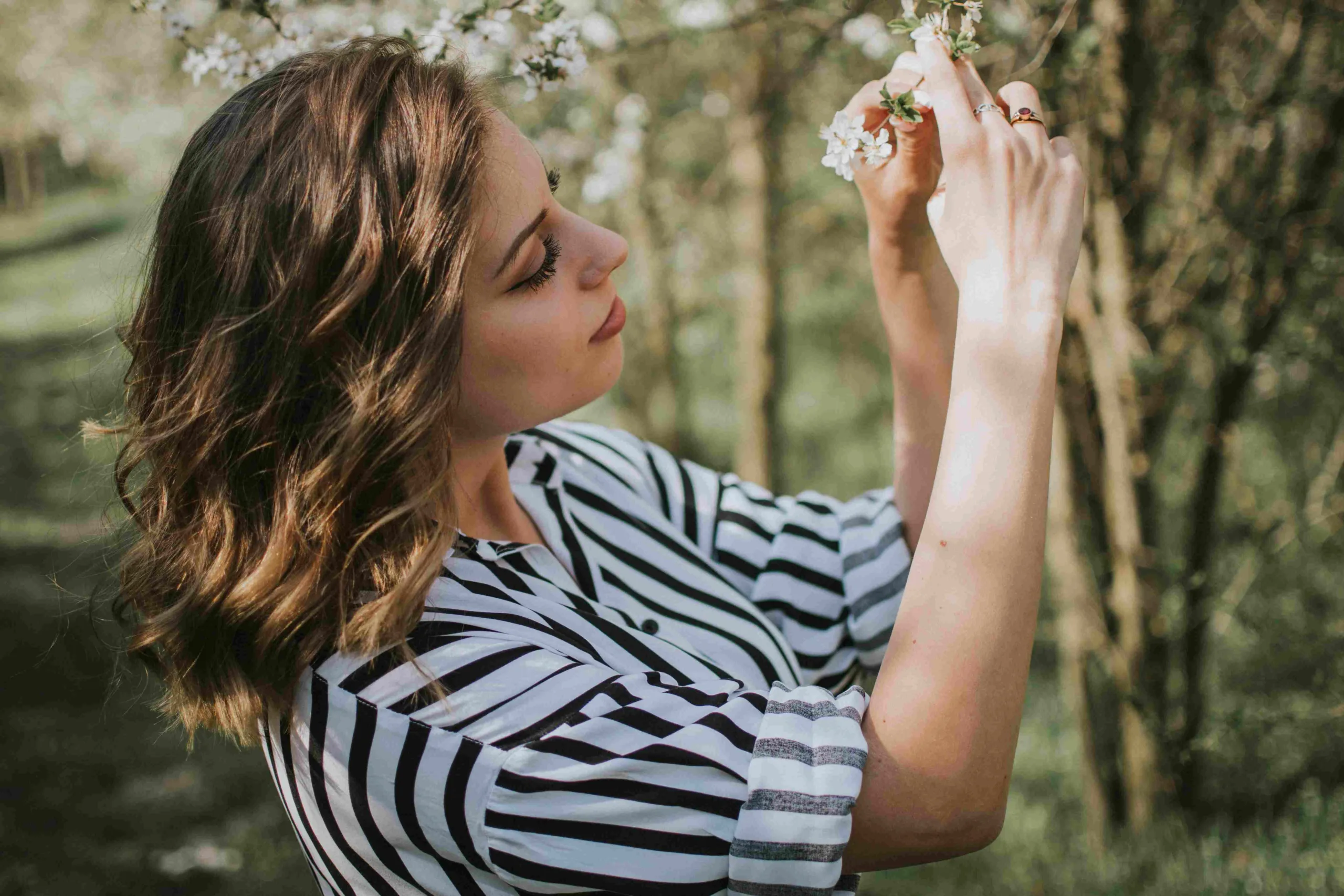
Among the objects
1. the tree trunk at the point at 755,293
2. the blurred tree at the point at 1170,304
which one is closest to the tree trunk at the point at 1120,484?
the blurred tree at the point at 1170,304

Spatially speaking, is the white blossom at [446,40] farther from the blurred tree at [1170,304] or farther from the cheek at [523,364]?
the blurred tree at [1170,304]

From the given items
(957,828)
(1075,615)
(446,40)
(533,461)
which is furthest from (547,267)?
(1075,615)

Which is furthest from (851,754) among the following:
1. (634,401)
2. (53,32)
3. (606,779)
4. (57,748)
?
(53,32)

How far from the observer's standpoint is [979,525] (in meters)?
1.07

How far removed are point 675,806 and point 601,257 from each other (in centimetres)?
70

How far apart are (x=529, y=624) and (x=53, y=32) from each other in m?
10.1

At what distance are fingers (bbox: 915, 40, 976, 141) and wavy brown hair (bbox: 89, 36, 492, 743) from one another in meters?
0.54

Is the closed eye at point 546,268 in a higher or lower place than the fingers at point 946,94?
lower

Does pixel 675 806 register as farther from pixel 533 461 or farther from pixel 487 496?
pixel 533 461

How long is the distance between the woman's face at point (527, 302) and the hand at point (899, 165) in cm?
36

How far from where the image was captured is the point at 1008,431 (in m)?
1.08

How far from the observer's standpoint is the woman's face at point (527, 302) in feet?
4.20

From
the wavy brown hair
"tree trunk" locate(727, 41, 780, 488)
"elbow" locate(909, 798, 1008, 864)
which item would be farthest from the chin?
"tree trunk" locate(727, 41, 780, 488)

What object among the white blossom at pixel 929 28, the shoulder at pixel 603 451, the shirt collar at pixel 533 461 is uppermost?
the white blossom at pixel 929 28
